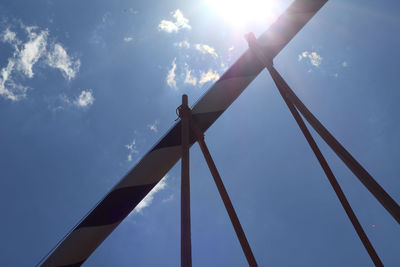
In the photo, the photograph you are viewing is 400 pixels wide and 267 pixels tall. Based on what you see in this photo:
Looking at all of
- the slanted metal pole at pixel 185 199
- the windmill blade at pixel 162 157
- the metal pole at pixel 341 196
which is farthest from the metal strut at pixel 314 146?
the slanted metal pole at pixel 185 199

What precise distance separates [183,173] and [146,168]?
1.06 m

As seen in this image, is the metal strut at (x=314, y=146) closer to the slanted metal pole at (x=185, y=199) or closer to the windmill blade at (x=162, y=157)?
the windmill blade at (x=162, y=157)

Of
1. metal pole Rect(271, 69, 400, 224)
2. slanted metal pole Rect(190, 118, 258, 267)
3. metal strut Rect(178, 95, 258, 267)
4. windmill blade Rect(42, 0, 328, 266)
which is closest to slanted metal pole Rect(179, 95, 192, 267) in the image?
metal strut Rect(178, 95, 258, 267)

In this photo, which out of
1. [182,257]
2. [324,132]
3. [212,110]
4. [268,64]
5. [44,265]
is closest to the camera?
[182,257]

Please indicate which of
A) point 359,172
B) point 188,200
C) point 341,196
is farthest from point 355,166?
point 188,200

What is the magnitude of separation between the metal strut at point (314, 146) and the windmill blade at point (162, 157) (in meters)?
0.29

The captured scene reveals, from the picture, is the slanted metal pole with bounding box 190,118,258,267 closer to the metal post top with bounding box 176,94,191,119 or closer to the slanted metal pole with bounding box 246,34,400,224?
the metal post top with bounding box 176,94,191,119

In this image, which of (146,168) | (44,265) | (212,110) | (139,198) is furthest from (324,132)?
(44,265)

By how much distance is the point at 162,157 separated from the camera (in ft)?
14.1

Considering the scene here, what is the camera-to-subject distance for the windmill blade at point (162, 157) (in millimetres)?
3982

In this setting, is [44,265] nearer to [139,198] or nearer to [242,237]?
[139,198]

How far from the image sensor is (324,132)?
3254mm

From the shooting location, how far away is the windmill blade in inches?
157

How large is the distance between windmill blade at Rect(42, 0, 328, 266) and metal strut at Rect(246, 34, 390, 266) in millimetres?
287
